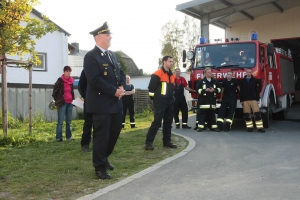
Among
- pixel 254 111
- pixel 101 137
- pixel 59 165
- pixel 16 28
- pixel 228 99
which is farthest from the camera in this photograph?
pixel 228 99

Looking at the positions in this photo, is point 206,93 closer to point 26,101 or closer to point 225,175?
point 225,175

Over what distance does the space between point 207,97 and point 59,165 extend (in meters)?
6.43

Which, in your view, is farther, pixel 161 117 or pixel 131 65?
pixel 131 65

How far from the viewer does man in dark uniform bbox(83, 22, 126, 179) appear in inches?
237

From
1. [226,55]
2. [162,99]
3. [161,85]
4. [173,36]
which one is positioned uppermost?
[173,36]

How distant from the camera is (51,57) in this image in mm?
24844

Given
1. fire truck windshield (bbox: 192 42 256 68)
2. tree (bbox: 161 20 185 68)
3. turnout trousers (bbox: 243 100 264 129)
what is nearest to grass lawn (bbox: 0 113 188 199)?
turnout trousers (bbox: 243 100 264 129)

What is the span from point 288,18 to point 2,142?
16955mm

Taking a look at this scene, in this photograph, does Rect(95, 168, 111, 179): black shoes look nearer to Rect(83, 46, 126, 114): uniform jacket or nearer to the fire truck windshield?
Rect(83, 46, 126, 114): uniform jacket

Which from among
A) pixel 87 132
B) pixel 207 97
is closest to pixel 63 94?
pixel 87 132

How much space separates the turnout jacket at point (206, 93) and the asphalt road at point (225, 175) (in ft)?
8.18

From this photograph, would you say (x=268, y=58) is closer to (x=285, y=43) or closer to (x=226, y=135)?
(x=226, y=135)

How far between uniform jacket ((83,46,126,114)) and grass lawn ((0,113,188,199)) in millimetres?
1046

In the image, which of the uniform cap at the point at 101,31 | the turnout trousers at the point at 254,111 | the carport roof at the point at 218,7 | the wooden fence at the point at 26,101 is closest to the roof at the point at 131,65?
the carport roof at the point at 218,7
